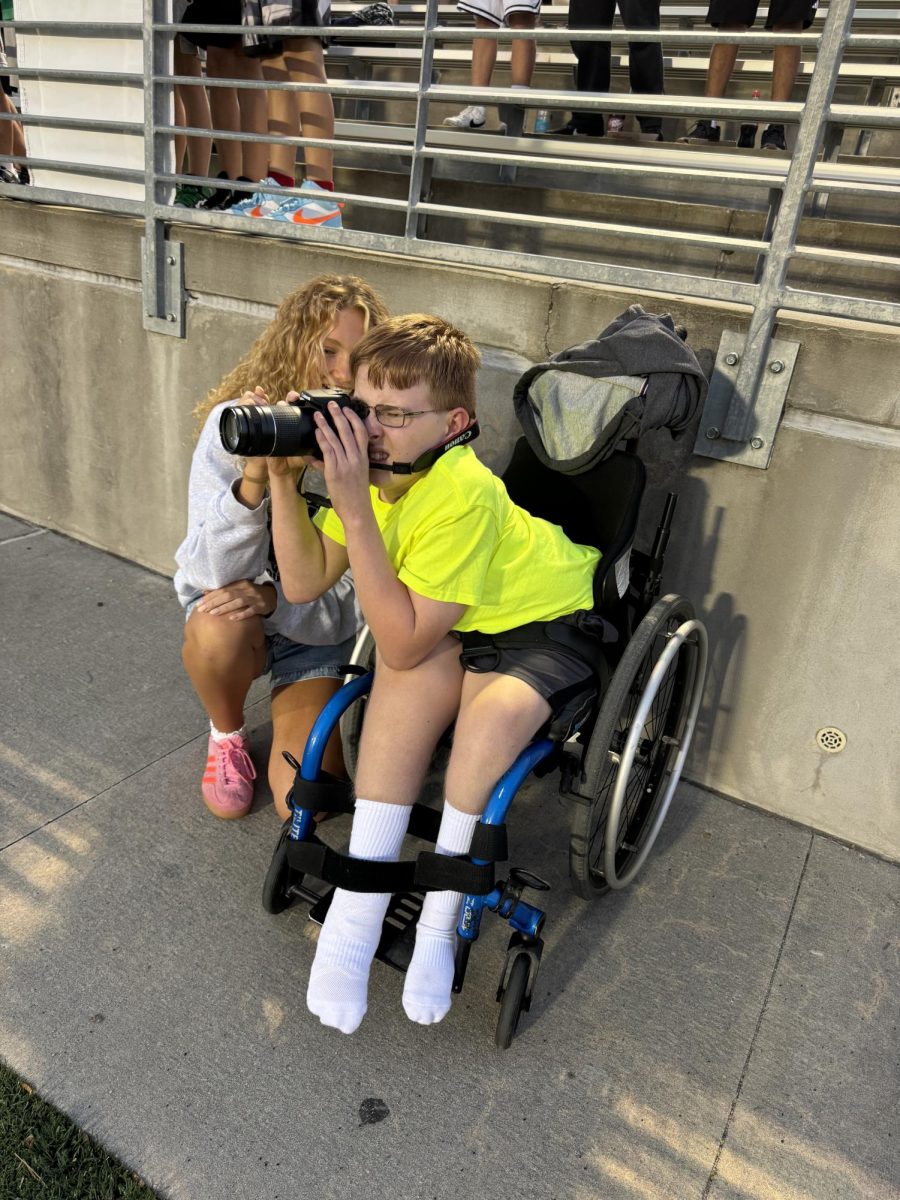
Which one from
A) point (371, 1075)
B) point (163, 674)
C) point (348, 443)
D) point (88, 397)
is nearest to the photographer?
point (348, 443)

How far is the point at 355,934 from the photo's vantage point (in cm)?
197

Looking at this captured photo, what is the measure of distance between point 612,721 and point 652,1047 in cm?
76

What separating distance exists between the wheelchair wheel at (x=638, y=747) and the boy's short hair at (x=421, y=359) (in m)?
0.68

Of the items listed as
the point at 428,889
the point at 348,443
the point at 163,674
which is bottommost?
the point at 163,674

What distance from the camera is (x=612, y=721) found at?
1965mm

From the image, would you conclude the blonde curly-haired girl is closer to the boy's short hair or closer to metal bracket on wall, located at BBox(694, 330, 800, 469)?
the boy's short hair

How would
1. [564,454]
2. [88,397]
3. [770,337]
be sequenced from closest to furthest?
[564,454] → [770,337] → [88,397]

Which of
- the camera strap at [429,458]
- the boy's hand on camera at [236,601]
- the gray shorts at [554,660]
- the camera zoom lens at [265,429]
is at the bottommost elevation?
→ the boy's hand on camera at [236,601]

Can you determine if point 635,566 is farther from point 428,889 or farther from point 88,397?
point 88,397

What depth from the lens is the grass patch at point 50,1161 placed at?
5.43 ft

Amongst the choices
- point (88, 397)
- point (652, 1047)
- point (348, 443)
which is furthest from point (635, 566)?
point (88, 397)

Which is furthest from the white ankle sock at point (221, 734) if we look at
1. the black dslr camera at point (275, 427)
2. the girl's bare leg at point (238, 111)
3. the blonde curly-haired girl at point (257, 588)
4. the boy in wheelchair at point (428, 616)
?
the girl's bare leg at point (238, 111)

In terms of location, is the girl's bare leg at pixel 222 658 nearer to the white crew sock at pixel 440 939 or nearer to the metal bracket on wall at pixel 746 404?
the white crew sock at pixel 440 939

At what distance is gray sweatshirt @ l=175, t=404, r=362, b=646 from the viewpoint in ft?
7.61
